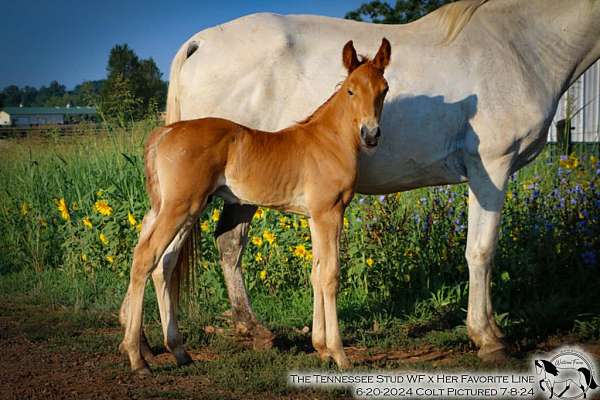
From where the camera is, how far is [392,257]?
6.37 m

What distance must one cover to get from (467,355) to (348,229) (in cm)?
203

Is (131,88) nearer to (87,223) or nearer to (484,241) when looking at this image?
(87,223)

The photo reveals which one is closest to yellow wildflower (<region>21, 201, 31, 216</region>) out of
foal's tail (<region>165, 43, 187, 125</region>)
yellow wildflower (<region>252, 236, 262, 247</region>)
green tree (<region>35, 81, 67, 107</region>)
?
yellow wildflower (<region>252, 236, 262, 247</region>)

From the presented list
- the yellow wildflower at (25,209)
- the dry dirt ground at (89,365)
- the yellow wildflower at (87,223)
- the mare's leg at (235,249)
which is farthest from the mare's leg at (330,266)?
the yellow wildflower at (25,209)

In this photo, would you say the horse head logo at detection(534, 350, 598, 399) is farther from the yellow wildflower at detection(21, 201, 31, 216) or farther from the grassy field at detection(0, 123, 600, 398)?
the yellow wildflower at detection(21, 201, 31, 216)

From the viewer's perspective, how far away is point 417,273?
635 centimetres

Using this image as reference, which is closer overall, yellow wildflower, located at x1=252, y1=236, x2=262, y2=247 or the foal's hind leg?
the foal's hind leg

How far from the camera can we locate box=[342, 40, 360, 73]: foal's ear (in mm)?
4301

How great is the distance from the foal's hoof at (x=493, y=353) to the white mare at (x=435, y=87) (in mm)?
13

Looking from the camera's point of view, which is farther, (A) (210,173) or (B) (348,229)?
(B) (348,229)

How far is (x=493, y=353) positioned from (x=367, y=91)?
7.33 ft

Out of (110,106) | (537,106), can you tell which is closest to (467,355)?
(537,106)

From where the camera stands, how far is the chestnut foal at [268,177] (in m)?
4.12

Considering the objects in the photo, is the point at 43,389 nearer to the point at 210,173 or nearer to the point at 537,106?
the point at 210,173
